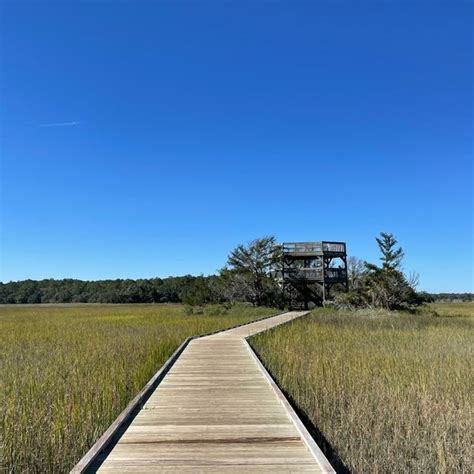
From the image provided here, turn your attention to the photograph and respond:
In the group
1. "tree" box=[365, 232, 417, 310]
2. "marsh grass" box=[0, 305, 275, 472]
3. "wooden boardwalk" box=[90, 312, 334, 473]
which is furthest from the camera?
"tree" box=[365, 232, 417, 310]

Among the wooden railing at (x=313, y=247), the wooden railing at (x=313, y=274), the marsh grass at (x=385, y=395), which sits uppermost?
the wooden railing at (x=313, y=247)

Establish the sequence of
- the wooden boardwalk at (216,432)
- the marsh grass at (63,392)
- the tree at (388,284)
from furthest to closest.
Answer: the tree at (388,284) → the marsh grass at (63,392) → the wooden boardwalk at (216,432)

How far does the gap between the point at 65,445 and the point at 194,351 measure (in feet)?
24.9

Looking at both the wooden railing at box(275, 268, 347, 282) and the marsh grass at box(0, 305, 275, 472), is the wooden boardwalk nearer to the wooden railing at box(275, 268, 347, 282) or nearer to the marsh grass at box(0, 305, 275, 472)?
the marsh grass at box(0, 305, 275, 472)

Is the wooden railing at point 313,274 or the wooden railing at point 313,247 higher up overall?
the wooden railing at point 313,247

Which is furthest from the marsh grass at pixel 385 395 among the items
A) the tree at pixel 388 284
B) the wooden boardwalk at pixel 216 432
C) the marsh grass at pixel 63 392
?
the tree at pixel 388 284

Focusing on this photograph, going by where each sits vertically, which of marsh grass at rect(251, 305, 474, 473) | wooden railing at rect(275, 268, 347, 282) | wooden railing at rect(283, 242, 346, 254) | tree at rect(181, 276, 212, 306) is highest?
wooden railing at rect(283, 242, 346, 254)

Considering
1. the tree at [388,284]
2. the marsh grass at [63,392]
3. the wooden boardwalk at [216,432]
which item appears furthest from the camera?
the tree at [388,284]

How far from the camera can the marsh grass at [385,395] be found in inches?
209

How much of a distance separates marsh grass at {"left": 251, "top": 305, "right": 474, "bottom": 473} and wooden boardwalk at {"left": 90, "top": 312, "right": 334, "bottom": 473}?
2.48 feet

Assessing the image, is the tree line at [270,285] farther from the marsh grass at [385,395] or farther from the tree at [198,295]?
the marsh grass at [385,395]

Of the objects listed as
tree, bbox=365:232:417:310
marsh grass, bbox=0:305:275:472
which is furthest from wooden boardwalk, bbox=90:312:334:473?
tree, bbox=365:232:417:310

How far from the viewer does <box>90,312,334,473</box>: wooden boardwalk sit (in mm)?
4344

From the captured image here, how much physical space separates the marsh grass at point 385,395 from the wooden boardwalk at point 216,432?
2.48 ft
